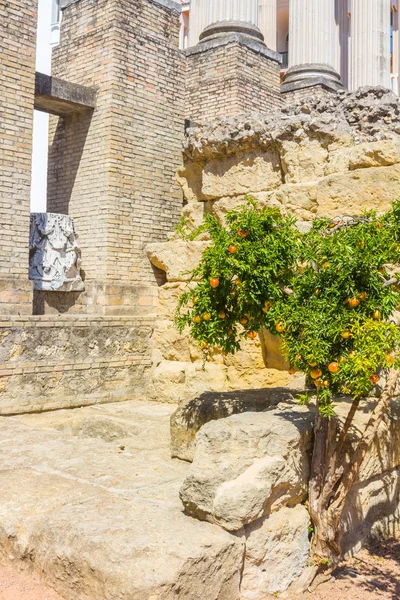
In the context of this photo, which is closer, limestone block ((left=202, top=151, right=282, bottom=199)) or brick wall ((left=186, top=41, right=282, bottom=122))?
limestone block ((left=202, top=151, right=282, bottom=199))

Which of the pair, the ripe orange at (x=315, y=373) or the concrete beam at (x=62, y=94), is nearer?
the ripe orange at (x=315, y=373)

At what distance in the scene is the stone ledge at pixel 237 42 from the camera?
11.8 m

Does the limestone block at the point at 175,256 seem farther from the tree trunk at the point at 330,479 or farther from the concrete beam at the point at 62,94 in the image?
the tree trunk at the point at 330,479

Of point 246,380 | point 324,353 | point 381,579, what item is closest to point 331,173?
point 246,380

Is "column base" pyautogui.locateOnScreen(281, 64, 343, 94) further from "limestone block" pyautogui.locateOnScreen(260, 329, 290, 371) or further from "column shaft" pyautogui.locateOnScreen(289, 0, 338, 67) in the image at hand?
"limestone block" pyautogui.locateOnScreen(260, 329, 290, 371)

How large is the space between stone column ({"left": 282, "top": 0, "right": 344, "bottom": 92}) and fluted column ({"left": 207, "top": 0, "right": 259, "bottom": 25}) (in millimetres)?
1731

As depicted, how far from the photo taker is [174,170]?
10.7 meters

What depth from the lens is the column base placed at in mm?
13586

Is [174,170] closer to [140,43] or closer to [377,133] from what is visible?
[140,43]

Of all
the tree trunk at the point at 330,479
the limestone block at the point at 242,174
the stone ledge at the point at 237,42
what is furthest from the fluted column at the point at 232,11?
the tree trunk at the point at 330,479

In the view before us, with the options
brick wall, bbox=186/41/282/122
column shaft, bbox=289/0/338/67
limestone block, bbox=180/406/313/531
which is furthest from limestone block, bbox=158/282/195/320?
column shaft, bbox=289/0/338/67

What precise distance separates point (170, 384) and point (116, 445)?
A: 3.39 meters

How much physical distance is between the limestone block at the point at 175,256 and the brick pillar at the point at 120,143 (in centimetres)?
26

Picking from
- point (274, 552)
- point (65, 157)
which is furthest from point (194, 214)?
point (274, 552)
